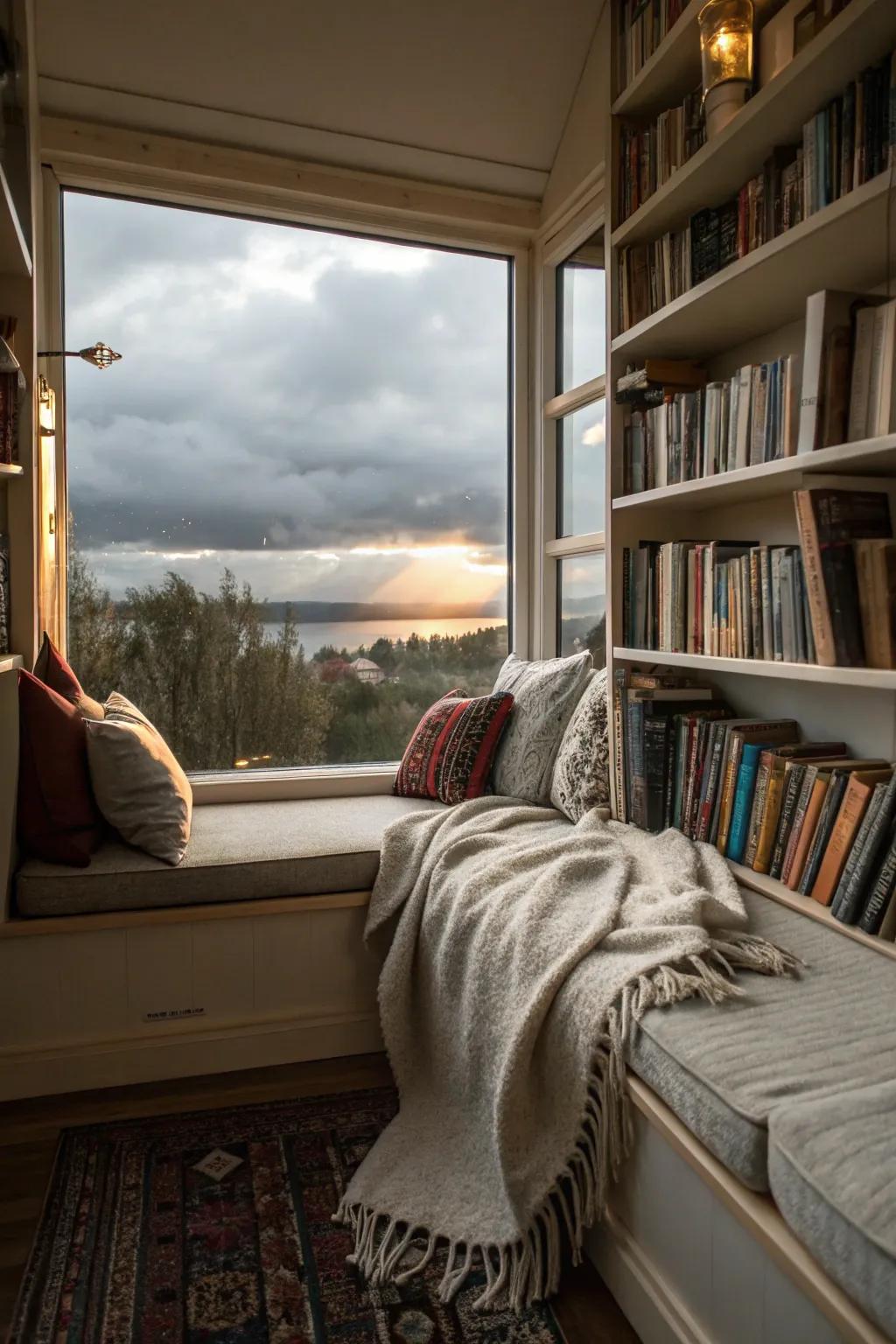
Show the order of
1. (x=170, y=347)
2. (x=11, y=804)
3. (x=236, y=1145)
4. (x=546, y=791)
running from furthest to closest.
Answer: (x=170, y=347) → (x=546, y=791) → (x=11, y=804) → (x=236, y=1145)

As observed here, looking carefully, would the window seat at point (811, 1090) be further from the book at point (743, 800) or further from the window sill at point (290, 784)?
the window sill at point (290, 784)

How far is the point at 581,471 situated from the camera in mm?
2943

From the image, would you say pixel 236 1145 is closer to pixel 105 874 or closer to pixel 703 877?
pixel 105 874

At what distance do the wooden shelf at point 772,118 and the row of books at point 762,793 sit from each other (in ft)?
3.51

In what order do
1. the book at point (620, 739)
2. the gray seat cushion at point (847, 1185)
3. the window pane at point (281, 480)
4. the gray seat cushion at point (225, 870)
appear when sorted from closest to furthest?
the gray seat cushion at point (847, 1185) → the gray seat cushion at point (225, 870) → the book at point (620, 739) → the window pane at point (281, 480)

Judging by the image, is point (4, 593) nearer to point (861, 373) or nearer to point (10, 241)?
point (10, 241)

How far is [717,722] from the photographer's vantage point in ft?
6.37

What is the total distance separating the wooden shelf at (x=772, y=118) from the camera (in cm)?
142

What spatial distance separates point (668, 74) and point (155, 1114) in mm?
2584

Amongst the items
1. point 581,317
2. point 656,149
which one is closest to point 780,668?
point 656,149

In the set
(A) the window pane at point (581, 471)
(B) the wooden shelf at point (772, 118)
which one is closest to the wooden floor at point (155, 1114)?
(A) the window pane at point (581, 471)

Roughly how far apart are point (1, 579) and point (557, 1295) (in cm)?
185

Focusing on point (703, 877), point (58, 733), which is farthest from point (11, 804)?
point (703, 877)

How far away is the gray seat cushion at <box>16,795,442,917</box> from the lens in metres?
2.06
